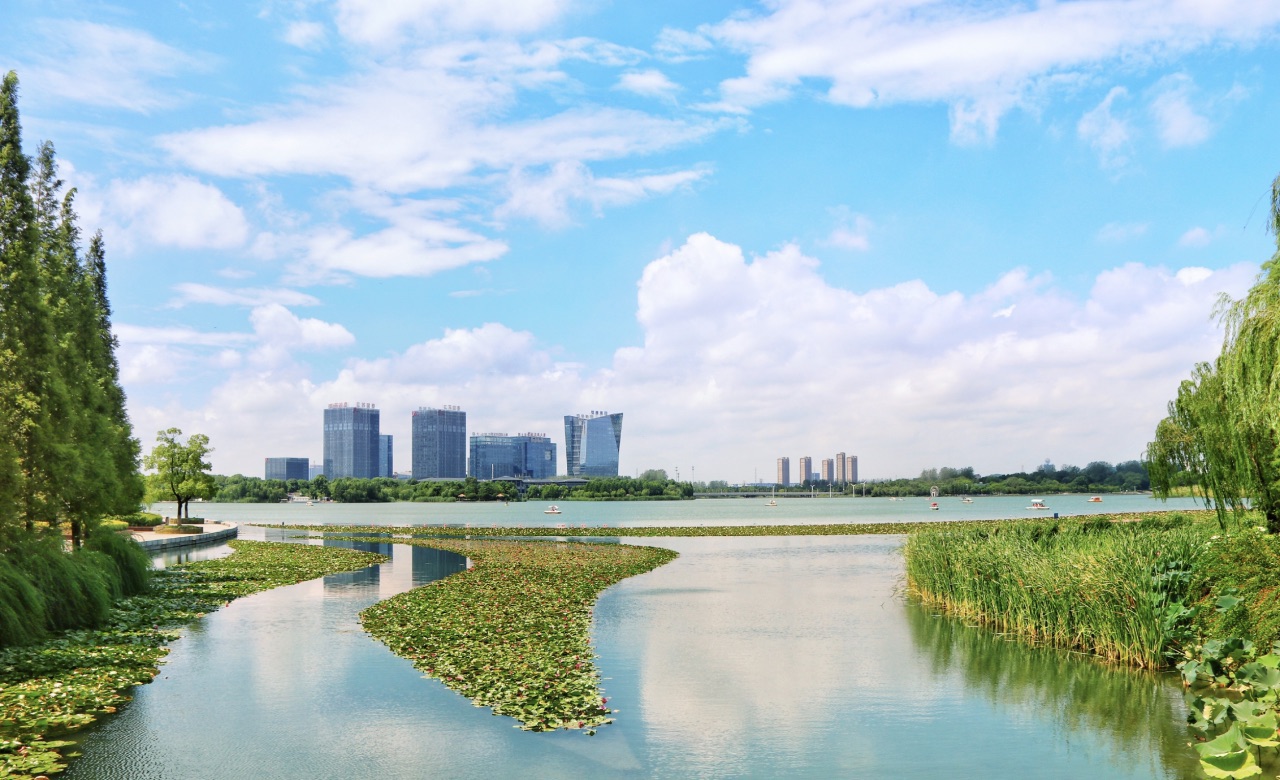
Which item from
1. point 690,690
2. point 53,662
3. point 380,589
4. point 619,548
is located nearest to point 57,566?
point 53,662

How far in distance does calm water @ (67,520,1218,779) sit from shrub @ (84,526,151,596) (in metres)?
5.51

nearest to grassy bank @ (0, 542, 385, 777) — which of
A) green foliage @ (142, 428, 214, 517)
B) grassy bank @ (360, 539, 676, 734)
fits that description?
grassy bank @ (360, 539, 676, 734)

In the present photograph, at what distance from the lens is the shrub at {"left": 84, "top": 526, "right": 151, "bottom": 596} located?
2848 centimetres

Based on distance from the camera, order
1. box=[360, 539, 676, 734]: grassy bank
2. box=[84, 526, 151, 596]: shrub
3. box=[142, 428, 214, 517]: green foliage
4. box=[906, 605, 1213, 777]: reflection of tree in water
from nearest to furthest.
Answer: box=[906, 605, 1213, 777]: reflection of tree in water → box=[360, 539, 676, 734]: grassy bank → box=[84, 526, 151, 596]: shrub → box=[142, 428, 214, 517]: green foliage

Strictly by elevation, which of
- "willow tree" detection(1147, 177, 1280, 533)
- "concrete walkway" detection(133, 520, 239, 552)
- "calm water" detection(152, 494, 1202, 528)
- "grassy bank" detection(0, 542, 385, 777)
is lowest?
"calm water" detection(152, 494, 1202, 528)

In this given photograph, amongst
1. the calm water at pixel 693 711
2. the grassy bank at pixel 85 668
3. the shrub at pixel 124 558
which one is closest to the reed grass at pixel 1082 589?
the calm water at pixel 693 711

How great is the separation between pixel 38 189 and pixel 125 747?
26.6 metres

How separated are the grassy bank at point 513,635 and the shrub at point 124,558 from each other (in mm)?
8647

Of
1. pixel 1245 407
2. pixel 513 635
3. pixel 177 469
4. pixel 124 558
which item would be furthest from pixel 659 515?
pixel 1245 407

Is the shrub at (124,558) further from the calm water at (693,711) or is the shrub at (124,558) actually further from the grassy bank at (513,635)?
the grassy bank at (513,635)

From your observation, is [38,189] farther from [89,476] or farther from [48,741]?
[48,741]

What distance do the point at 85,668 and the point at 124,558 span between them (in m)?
13.0

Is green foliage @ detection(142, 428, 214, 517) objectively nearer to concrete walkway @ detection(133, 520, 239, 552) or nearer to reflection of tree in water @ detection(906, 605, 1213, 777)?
concrete walkway @ detection(133, 520, 239, 552)

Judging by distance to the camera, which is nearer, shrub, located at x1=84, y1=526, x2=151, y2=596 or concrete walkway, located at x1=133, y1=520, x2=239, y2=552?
shrub, located at x1=84, y1=526, x2=151, y2=596
